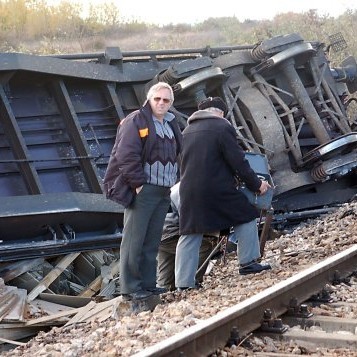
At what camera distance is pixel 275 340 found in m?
4.83

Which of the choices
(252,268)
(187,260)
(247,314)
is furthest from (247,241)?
(247,314)

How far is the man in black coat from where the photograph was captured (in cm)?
705

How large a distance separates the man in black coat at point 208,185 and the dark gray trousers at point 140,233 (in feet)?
1.54

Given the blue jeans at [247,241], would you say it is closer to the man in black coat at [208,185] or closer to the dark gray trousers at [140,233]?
the man in black coat at [208,185]

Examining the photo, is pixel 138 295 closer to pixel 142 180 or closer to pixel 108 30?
pixel 142 180

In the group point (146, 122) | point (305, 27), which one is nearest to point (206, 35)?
point (305, 27)

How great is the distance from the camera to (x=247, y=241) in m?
7.26

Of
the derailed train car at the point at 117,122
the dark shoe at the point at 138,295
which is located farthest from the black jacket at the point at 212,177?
the derailed train car at the point at 117,122

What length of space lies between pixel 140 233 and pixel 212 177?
36.1 inches

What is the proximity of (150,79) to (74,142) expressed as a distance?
1794 millimetres

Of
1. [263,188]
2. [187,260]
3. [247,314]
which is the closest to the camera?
[247,314]

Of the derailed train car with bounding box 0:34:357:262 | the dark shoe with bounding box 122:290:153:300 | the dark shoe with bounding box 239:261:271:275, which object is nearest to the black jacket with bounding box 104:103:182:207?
the dark shoe with bounding box 122:290:153:300

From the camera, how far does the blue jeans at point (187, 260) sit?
7031mm

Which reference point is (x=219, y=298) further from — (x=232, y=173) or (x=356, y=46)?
(x=356, y=46)
